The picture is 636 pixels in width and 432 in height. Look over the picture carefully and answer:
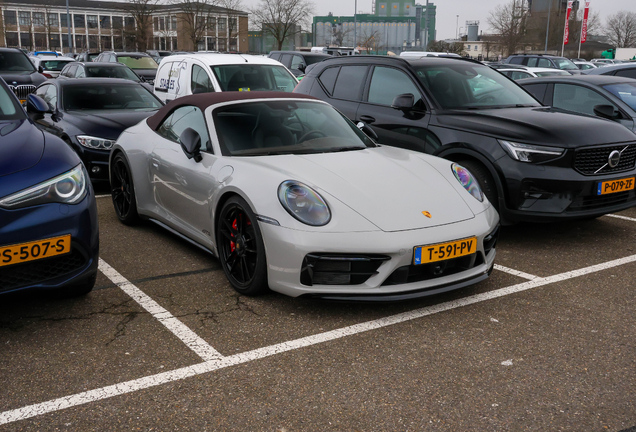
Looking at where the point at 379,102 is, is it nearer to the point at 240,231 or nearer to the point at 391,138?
the point at 391,138

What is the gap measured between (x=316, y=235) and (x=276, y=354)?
0.72 m

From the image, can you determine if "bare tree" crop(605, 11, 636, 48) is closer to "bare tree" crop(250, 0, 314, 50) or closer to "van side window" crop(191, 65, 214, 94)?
"bare tree" crop(250, 0, 314, 50)

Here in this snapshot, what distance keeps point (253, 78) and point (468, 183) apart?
21.9 ft

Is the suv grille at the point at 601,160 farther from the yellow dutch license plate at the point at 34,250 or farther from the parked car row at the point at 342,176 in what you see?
the yellow dutch license plate at the point at 34,250

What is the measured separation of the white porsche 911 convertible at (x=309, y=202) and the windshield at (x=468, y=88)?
59.3 inches

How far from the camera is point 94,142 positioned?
7.21 m

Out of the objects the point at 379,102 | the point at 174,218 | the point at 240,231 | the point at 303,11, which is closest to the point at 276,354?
the point at 240,231

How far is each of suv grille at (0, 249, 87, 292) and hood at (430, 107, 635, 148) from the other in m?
3.53

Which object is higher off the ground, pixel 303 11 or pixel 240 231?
pixel 303 11

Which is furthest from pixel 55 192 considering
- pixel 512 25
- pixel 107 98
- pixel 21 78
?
pixel 512 25

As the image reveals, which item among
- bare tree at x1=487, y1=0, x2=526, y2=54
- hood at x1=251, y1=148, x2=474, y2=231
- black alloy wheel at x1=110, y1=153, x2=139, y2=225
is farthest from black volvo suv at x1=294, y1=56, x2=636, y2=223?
bare tree at x1=487, y1=0, x2=526, y2=54

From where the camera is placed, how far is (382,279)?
351cm

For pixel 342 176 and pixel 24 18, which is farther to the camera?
pixel 24 18

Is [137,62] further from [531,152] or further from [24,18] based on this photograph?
[24,18]
